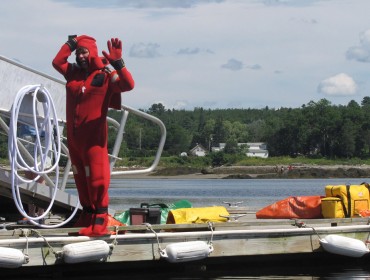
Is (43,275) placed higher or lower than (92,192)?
lower

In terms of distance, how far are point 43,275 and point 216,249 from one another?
7.39ft

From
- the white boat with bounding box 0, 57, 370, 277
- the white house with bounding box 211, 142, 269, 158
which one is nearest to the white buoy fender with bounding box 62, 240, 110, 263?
the white boat with bounding box 0, 57, 370, 277

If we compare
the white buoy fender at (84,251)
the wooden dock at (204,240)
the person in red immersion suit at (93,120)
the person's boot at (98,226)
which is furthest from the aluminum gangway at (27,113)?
the white buoy fender at (84,251)

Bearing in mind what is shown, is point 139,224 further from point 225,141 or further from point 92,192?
point 225,141

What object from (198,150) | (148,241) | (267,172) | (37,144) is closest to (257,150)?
(198,150)

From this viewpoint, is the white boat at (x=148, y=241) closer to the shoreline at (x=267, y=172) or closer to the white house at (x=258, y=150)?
the shoreline at (x=267, y=172)

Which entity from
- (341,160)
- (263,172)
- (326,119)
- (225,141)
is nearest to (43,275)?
(263,172)

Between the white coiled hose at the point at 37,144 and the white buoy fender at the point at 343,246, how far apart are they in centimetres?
340

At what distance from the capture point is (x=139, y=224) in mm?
13562

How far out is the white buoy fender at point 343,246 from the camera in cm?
1298

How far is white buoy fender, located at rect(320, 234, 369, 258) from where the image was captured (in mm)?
12977

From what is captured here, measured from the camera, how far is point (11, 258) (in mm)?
11258

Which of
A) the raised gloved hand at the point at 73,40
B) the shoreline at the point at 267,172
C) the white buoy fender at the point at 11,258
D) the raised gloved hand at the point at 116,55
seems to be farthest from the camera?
the shoreline at the point at 267,172

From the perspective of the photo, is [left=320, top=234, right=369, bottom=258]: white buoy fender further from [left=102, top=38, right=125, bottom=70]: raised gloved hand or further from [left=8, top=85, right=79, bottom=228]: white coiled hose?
[left=102, top=38, right=125, bottom=70]: raised gloved hand
